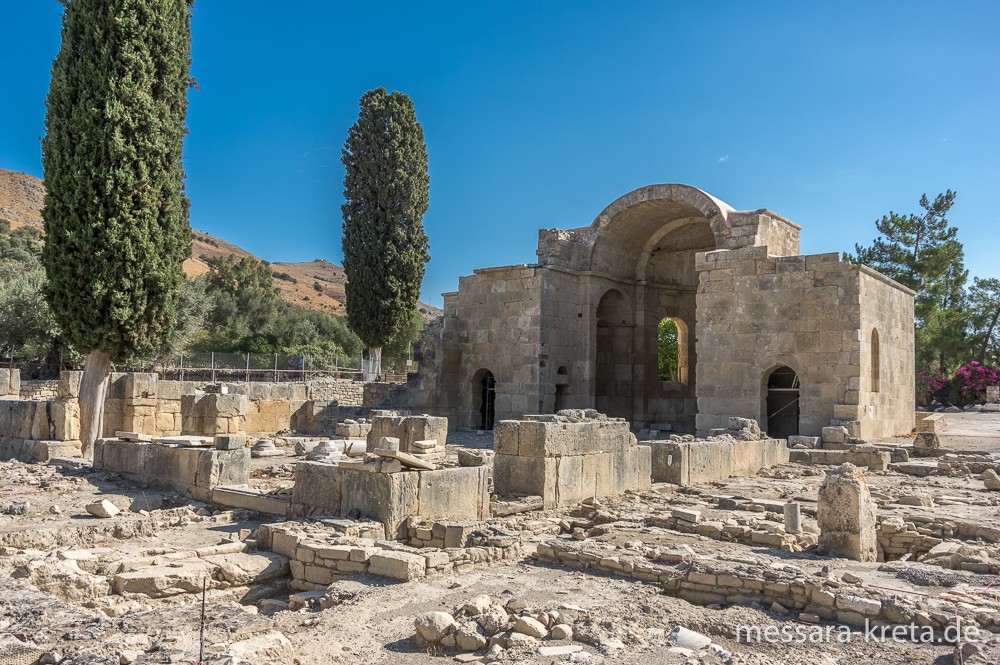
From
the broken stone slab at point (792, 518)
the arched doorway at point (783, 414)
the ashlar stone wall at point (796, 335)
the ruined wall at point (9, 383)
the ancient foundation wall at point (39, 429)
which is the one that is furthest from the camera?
the arched doorway at point (783, 414)

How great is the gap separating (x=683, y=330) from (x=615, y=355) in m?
2.98

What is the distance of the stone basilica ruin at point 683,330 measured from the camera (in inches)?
655

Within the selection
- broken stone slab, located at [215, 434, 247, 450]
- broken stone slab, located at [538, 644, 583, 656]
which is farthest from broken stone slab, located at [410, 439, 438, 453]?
broken stone slab, located at [538, 644, 583, 656]

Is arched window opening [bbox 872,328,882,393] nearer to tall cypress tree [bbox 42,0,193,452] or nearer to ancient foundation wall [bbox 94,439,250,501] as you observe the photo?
ancient foundation wall [bbox 94,439,250,501]

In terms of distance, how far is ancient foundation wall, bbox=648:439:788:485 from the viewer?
39.2ft

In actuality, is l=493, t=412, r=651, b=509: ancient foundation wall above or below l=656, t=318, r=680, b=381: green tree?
below

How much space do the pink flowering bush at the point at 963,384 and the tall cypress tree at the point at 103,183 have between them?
3263 cm

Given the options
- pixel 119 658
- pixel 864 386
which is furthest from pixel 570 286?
pixel 119 658

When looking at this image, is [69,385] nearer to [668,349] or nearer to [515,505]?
[515,505]

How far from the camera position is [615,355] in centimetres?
2320

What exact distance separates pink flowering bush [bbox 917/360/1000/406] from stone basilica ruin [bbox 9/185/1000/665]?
44.3ft

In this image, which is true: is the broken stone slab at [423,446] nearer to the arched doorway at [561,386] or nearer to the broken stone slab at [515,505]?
the broken stone slab at [515,505]

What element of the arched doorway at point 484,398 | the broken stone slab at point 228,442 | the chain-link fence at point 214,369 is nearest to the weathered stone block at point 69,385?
the broken stone slab at point 228,442

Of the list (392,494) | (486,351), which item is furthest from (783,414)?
(392,494)
